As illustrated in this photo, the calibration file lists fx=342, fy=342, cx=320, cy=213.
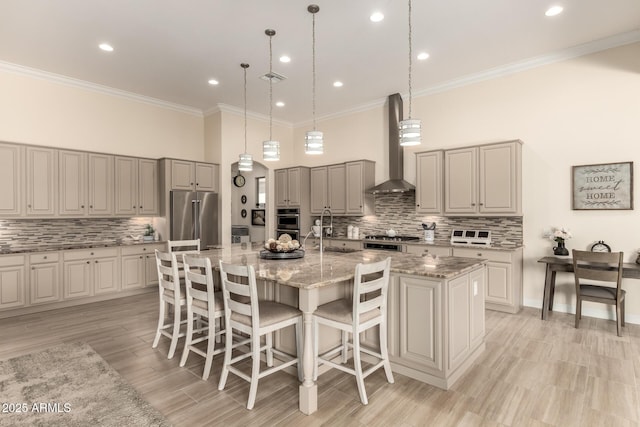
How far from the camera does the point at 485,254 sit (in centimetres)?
484

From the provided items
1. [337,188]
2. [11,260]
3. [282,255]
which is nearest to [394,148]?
[337,188]

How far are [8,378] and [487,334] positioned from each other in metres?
4.72

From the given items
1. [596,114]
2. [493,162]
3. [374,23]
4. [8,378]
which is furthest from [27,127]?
[596,114]

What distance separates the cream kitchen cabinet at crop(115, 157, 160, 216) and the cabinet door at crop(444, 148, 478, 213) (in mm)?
5131

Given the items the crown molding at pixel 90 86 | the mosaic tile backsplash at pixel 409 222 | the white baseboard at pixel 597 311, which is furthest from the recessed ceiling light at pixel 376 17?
the crown molding at pixel 90 86

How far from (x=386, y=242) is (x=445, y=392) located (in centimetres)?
328

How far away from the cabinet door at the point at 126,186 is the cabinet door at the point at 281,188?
113 inches

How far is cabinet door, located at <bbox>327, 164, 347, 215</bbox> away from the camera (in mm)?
6777

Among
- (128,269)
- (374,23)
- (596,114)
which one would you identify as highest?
(374,23)

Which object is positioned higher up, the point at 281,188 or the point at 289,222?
the point at 281,188

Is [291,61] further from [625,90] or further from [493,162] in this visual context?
[625,90]

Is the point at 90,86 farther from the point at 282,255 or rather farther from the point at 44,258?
the point at 282,255

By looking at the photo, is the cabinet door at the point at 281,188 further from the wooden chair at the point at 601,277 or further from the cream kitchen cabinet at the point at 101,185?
the wooden chair at the point at 601,277

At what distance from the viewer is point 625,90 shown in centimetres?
430
